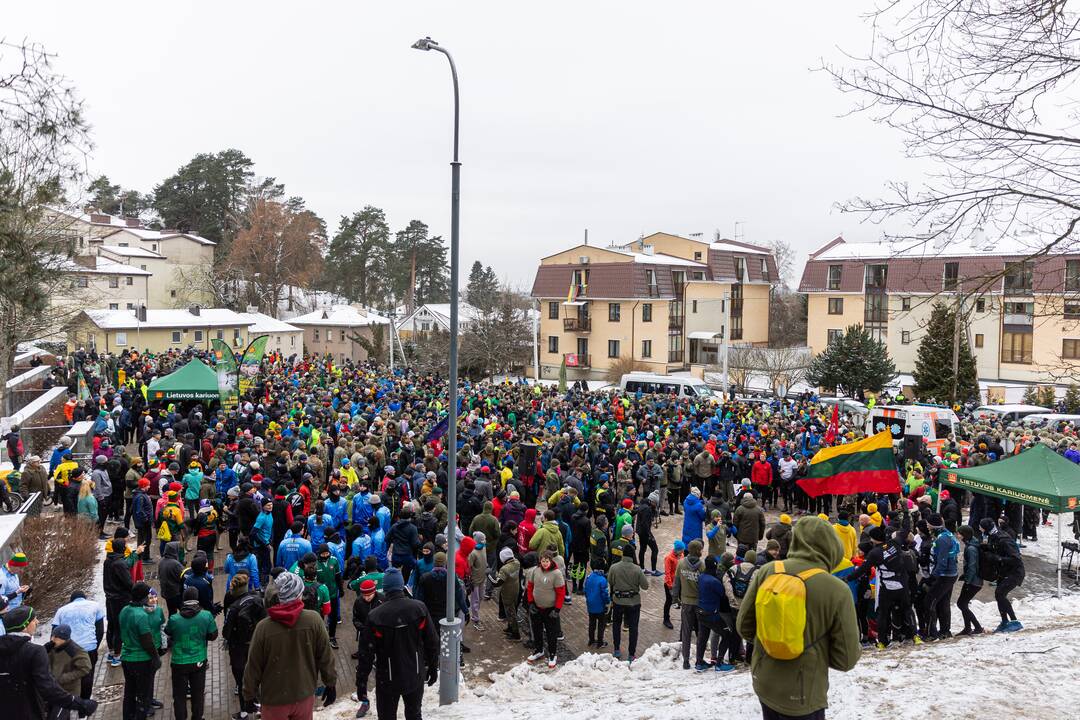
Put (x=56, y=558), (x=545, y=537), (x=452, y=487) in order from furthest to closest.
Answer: (x=56, y=558) → (x=545, y=537) → (x=452, y=487)

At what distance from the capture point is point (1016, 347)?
4712cm

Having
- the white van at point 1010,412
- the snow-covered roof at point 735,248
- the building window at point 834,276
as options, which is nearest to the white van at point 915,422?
the white van at point 1010,412

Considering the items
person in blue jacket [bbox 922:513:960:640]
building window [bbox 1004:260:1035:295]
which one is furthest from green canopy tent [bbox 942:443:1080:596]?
building window [bbox 1004:260:1035:295]

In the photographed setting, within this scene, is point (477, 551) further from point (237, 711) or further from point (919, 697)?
point (919, 697)

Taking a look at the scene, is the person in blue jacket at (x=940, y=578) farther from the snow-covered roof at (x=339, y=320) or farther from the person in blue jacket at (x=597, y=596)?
the snow-covered roof at (x=339, y=320)

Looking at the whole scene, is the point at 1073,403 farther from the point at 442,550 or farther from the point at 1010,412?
the point at 442,550

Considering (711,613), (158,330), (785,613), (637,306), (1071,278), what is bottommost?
(711,613)

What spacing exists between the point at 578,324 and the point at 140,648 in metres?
48.7

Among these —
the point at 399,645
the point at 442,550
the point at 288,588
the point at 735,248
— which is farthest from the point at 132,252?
the point at 288,588

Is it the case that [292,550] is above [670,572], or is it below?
above

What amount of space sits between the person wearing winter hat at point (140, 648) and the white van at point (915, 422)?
21761 mm

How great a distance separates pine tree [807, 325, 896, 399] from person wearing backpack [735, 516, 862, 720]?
3954 centimetres

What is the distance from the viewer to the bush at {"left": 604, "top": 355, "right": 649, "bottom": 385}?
51.1 meters

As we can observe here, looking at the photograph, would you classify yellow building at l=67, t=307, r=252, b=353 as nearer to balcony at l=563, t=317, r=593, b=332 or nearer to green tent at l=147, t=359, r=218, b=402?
balcony at l=563, t=317, r=593, b=332
